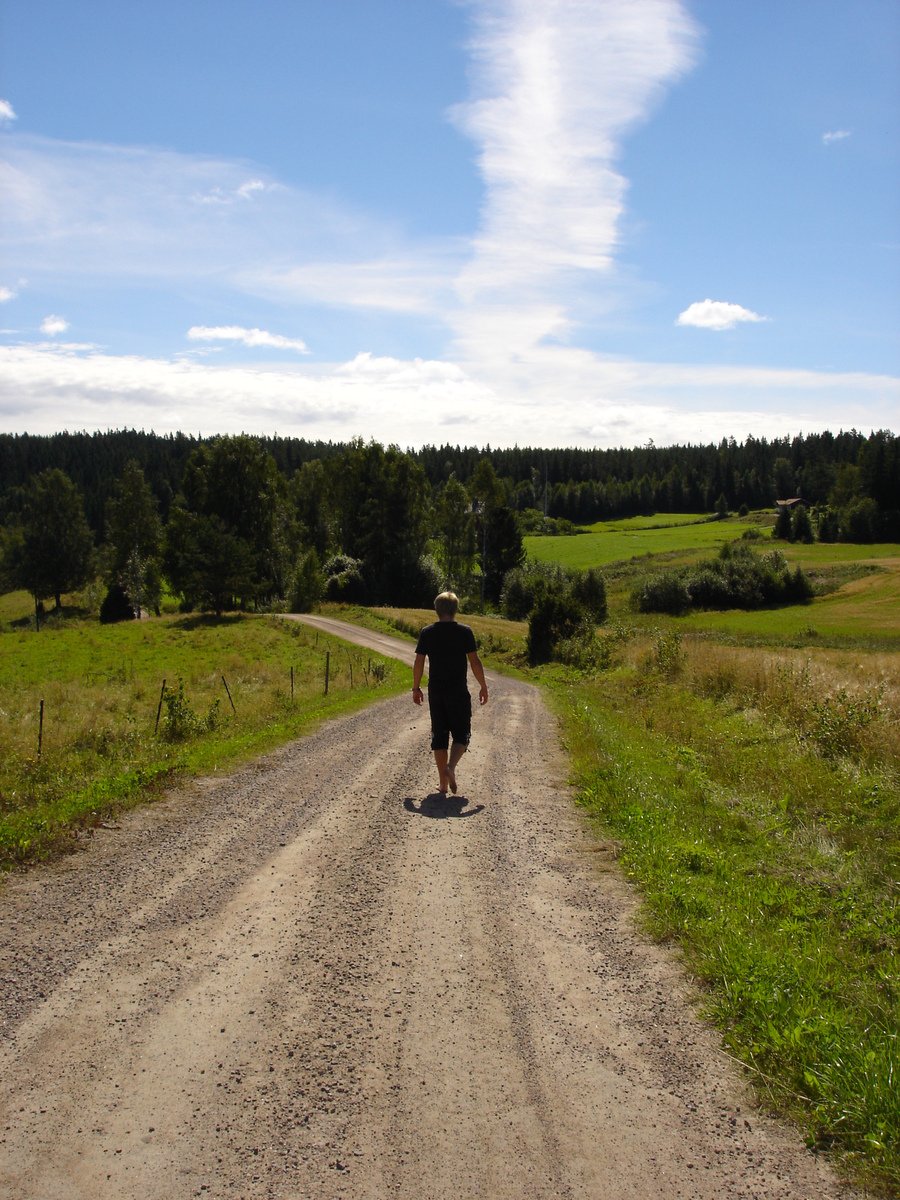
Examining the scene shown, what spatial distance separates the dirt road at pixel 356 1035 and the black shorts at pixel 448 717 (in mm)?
1930

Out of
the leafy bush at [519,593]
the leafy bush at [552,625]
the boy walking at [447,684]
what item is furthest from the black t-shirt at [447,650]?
the leafy bush at [519,593]

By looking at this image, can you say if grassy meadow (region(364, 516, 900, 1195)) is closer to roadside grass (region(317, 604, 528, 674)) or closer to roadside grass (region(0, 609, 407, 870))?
roadside grass (region(0, 609, 407, 870))

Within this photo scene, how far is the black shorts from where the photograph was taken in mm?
9328

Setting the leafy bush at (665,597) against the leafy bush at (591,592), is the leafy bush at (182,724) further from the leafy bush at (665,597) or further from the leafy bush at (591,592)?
the leafy bush at (665,597)

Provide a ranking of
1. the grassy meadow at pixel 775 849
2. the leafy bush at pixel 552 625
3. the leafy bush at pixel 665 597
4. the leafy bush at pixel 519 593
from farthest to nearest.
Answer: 1. the leafy bush at pixel 665 597
2. the leafy bush at pixel 519 593
3. the leafy bush at pixel 552 625
4. the grassy meadow at pixel 775 849

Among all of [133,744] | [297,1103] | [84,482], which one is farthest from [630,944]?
[84,482]

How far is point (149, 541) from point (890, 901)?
86222mm

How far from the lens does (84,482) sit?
504 ft

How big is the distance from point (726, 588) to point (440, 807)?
75.3 m

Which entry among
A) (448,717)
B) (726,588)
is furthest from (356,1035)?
(726,588)

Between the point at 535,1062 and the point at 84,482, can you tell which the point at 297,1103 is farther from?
the point at 84,482

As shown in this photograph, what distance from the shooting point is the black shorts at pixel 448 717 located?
933 centimetres

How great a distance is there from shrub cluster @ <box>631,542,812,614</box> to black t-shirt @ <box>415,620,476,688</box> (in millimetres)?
69280

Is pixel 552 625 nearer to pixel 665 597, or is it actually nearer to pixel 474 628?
pixel 474 628
